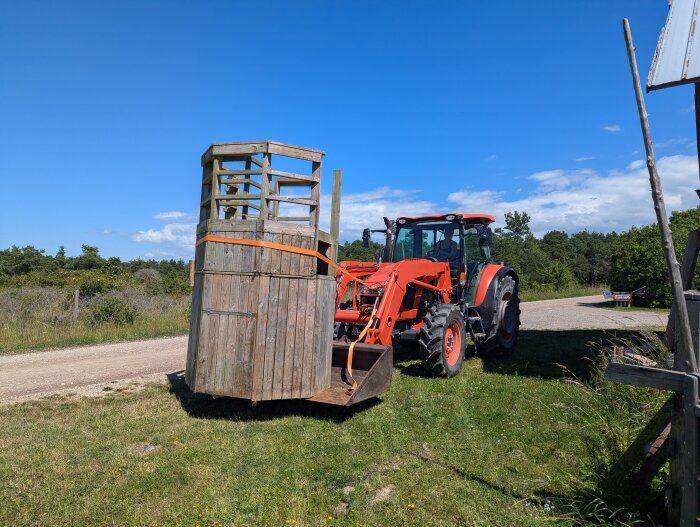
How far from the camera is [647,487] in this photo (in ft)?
10.9

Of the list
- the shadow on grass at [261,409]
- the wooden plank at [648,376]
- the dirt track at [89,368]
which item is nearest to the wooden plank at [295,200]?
the shadow on grass at [261,409]

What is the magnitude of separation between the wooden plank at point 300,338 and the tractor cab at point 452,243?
3.58m

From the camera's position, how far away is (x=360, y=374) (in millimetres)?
6426

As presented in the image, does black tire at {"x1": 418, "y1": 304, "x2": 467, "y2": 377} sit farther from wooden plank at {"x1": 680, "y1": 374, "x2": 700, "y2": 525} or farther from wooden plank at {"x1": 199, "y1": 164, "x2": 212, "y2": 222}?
wooden plank at {"x1": 680, "y1": 374, "x2": 700, "y2": 525}

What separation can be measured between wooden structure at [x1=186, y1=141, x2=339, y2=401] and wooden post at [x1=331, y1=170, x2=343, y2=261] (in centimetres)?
26

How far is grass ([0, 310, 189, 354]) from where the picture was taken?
11672mm

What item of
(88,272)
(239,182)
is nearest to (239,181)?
(239,182)

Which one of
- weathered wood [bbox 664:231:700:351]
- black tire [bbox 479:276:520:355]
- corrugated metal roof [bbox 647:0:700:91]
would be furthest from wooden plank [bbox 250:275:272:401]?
black tire [bbox 479:276:520:355]

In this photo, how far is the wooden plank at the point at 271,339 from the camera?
5590mm

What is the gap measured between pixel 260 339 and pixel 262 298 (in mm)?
449

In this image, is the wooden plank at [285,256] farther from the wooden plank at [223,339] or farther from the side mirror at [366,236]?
the side mirror at [366,236]

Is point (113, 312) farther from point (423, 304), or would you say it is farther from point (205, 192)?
point (423, 304)

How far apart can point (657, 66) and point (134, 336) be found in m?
12.4

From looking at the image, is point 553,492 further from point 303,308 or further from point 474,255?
point 474,255
